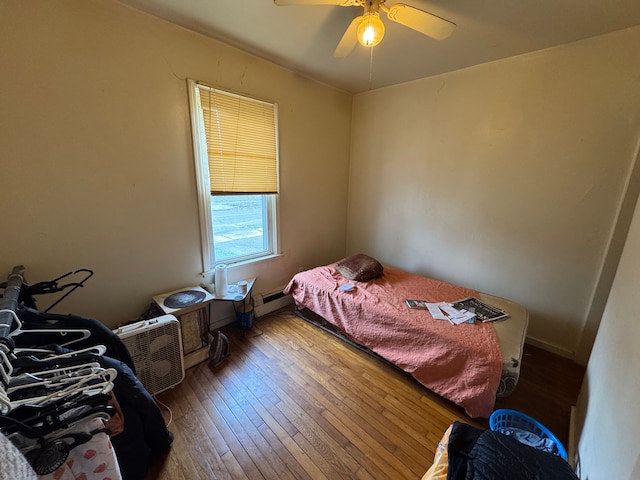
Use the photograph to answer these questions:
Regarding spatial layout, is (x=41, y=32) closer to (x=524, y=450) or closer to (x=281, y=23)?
(x=281, y=23)

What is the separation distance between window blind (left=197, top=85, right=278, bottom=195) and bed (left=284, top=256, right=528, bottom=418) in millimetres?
1095

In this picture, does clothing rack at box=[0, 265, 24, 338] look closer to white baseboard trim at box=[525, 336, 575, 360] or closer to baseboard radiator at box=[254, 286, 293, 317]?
baseboard radiator at box=[254, 286, 293, 317]

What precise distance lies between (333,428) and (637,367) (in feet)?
4.63

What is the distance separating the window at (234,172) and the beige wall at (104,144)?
0.10 metres

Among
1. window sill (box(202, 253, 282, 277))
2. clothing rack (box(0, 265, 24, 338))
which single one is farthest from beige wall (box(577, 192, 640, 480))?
window sill (box(202, 253, 282, 277))

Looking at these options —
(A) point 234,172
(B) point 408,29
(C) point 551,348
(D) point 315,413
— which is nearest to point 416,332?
(D) point 315,413

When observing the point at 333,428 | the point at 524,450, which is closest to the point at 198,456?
the point at 333,428

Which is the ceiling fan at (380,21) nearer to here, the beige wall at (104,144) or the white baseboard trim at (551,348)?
the beige wall at (104,144)

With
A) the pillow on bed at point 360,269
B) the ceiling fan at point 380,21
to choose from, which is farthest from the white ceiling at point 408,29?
the pillow on bed at point 360,269

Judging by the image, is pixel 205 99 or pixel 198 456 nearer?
pixel 198 456

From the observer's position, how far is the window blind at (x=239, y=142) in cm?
214

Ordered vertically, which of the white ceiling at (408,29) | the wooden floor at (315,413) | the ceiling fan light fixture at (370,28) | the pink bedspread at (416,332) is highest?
the white ceiling at (408,29)

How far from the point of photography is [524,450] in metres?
0.91

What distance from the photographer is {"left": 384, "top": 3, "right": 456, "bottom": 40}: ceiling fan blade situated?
4.26 feet
